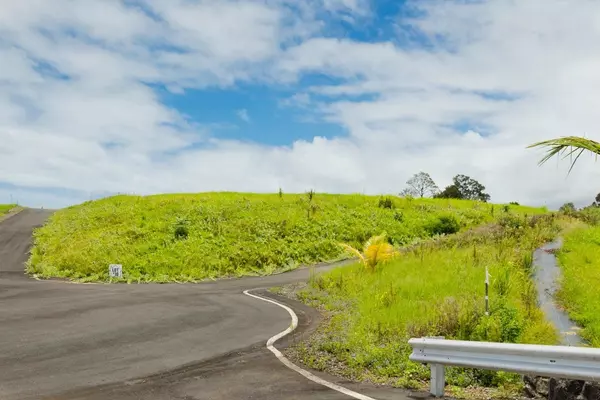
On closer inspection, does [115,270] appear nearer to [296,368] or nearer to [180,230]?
[180,230]

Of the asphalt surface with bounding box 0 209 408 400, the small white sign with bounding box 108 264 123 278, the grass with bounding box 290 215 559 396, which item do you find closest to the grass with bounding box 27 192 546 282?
the small white sign with bounding box 108 264 123 278

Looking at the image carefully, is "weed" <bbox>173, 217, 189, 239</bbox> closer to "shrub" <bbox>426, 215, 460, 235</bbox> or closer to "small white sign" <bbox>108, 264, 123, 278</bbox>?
"small white sign" <bbox>108, 264, 123, 278</bbox>

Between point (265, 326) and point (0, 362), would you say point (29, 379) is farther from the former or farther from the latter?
point (265, 326)

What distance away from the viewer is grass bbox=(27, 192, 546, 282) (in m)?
30.9

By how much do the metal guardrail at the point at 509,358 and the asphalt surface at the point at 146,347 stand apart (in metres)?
0.72

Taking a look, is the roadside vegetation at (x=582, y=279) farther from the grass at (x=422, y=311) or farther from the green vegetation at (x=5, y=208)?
the green vegetation at (x=5, y=208)

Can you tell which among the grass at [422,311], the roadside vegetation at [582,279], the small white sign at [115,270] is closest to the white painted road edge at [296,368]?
the grass at [422,311]

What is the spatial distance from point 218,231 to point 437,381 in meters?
32.2

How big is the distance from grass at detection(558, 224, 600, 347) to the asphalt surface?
6.12m

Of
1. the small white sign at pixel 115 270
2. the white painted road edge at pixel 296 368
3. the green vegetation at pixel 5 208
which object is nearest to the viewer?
the white painted road edge at pixel 296 368

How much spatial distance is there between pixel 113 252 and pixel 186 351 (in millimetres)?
23584

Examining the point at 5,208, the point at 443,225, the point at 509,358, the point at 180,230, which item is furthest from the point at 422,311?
the point at 5,208

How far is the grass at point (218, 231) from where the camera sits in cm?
3088

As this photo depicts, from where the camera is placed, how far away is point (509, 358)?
21.3ft
